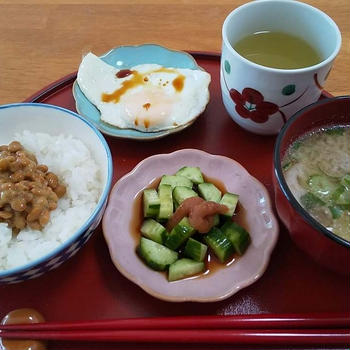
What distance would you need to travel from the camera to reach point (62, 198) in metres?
1.52

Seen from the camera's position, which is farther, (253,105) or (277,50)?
(277,50)

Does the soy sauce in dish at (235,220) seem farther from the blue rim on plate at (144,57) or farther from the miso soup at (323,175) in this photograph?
the blue rim on plate at (144,57)

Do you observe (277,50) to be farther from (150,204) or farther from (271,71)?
(150,204)

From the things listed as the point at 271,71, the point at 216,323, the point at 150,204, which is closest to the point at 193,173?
the point at 150,204

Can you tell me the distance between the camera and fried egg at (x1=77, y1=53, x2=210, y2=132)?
175 cm

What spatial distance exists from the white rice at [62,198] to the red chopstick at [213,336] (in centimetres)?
→ 27

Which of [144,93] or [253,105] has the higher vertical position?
[253,105]

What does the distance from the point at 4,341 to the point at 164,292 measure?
0.46 m

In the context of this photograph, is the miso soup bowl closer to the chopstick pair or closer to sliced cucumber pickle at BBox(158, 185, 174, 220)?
the chopstick pair

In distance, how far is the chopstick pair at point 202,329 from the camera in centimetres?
115

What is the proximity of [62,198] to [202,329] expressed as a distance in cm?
68

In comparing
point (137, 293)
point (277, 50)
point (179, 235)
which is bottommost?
point (137, 293)

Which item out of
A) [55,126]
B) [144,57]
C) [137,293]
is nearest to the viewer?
[137,293]

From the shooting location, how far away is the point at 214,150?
1713 mm
